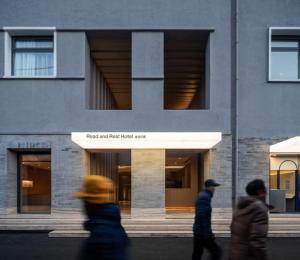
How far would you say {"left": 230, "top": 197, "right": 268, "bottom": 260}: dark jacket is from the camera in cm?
413

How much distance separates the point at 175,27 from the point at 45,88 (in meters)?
5.01

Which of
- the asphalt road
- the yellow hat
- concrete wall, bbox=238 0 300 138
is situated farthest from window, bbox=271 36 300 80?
the yellow hat

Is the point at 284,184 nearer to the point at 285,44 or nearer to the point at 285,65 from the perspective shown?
the point at 285,65

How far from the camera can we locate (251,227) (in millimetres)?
4215

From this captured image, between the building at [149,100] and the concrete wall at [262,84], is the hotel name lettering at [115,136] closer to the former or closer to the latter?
the building at [149,100]

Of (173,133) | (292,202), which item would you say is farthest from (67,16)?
(292,202)

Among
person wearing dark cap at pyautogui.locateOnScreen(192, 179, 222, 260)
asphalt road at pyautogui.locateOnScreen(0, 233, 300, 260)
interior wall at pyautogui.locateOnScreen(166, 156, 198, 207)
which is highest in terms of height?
person wearing dark cap at pyautogui.locateOnScreen(192, 179, 222, 260)

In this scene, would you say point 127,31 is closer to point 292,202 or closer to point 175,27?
point 175,27

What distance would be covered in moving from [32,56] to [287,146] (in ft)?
31.4

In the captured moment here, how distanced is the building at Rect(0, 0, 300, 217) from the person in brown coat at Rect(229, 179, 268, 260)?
9.71m

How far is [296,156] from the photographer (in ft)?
49.1

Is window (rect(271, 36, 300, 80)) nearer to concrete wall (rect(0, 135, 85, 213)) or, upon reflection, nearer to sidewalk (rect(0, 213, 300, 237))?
sidewalk (rect(0, 213, 300, 237))

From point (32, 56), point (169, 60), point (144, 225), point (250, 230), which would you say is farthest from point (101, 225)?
point (169, 60)

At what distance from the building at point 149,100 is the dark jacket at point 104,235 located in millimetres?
Answer: 10285
